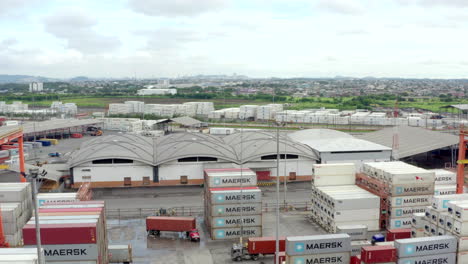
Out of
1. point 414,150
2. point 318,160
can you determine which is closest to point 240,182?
point 318,160

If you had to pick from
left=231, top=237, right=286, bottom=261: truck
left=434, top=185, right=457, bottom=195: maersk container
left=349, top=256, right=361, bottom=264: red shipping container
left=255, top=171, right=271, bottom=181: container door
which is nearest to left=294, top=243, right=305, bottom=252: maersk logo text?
left=349, top=256, right=361, bottom=264: red shipping container

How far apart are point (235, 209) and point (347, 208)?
25.5 feet

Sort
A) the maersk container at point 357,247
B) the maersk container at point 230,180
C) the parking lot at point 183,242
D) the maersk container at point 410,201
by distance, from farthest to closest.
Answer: the maersk container at point 230,180, the maersk container at point 410,201, the parking lot at point 183,242, the maersk container at point 357,247

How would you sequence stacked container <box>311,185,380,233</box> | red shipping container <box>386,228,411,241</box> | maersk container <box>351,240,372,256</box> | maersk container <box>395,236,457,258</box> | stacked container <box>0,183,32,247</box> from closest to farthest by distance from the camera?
maersk container <box>395,236,457,258</box> → stacked container <box>0,183,32,247</box> → maersk container <box>351,240,372,256</box> → red shipping container <box>386,228,411,241</box> → stacked container <box>311,185,380,233</box>

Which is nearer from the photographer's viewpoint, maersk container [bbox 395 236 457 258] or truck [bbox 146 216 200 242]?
maersk container [bbox 395 236 457 258]

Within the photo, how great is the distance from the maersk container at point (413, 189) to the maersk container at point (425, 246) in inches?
319

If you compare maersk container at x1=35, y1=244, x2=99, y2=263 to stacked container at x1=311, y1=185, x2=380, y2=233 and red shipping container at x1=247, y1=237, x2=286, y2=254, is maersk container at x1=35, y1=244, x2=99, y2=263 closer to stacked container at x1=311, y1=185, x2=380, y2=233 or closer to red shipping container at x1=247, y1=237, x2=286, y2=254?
red shipping container at x1=247, y1=237, x2=286, y2=254

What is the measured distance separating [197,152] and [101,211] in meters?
21.8

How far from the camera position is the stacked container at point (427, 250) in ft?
66.9

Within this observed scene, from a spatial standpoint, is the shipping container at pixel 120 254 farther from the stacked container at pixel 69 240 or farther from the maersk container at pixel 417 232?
the maersk container at pixel 417 232

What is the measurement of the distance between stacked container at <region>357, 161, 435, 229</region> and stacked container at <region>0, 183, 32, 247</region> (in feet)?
78.1

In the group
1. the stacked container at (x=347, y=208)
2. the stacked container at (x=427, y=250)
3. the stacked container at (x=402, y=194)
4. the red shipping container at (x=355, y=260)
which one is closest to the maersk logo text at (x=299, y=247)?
the red shipping container at (x=355, y=260)

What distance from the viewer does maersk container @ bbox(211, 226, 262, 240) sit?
28.3m

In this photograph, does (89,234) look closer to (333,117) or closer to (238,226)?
(238,226)
